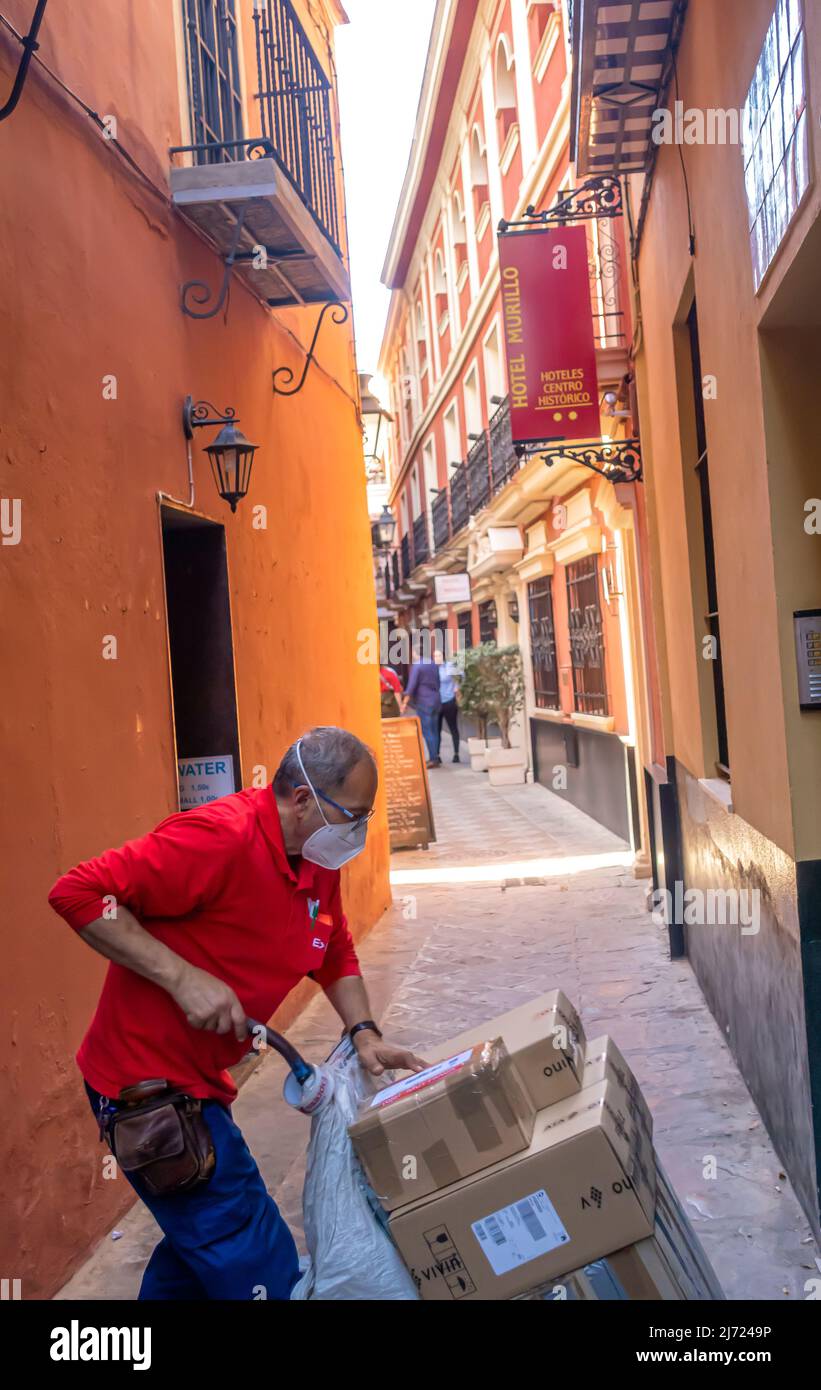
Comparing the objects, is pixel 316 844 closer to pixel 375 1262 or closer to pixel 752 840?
pixel 375 1262

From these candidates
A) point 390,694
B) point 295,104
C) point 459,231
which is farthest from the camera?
point 459,231

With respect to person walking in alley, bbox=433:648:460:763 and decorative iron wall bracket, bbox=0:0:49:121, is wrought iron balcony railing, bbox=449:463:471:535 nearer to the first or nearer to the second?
person walking in alley, bbox=433:648:460:763

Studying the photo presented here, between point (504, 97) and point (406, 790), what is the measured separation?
35.5 ft

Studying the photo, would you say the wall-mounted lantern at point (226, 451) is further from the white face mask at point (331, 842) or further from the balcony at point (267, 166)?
the white face mask at point (331, 842)

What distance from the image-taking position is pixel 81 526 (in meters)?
4.35

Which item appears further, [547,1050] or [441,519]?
[441,519]

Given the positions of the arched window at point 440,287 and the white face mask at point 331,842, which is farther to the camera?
the arched window at point 440,287

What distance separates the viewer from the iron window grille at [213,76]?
6.06 m

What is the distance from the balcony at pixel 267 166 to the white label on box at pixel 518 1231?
4.68 metres

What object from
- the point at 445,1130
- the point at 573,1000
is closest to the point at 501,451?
the point at 573,1000

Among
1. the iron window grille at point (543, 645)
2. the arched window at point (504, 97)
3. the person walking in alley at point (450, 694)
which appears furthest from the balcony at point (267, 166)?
the person walking in alley at point (450, 694)

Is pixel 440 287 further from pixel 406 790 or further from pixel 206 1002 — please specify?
pixel 206 1002

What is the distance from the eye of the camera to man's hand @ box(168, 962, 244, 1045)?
242cm

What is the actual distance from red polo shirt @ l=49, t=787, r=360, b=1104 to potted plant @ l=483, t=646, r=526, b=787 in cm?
1583
